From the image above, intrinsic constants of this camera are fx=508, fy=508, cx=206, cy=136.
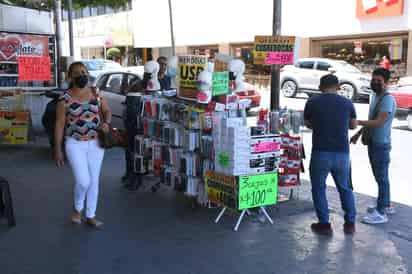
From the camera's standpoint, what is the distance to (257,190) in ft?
17.4

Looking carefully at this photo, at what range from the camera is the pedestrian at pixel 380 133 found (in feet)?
17.5

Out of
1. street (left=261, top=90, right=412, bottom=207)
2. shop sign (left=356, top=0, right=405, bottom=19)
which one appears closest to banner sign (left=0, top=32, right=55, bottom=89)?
street (left=261, top=90, right=412, bottom=207)

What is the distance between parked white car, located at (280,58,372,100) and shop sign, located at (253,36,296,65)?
40.1 feet

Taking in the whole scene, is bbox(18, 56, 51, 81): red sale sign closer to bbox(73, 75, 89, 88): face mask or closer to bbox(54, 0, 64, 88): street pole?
bbox(54, 0, 64, 88): street pole

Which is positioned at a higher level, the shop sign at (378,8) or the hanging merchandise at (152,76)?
the shop sign at (378,8)

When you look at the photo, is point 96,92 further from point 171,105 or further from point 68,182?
point 68,182

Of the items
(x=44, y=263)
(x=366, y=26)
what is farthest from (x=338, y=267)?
(x=366, y=26)

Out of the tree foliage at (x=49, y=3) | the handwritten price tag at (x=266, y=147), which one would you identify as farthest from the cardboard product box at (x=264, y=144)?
the tree foliage at (x=49, y=3)

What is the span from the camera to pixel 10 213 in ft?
17.6

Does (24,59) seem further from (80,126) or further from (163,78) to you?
(80,126)

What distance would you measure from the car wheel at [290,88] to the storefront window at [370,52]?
3.58m

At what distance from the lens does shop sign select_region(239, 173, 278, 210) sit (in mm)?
5195

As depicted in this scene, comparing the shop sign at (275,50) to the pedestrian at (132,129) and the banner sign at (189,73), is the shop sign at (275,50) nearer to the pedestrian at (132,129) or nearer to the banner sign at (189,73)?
the banner sign at (189,73)

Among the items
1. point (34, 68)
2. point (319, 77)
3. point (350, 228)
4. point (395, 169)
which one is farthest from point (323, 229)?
point (319, 77)
